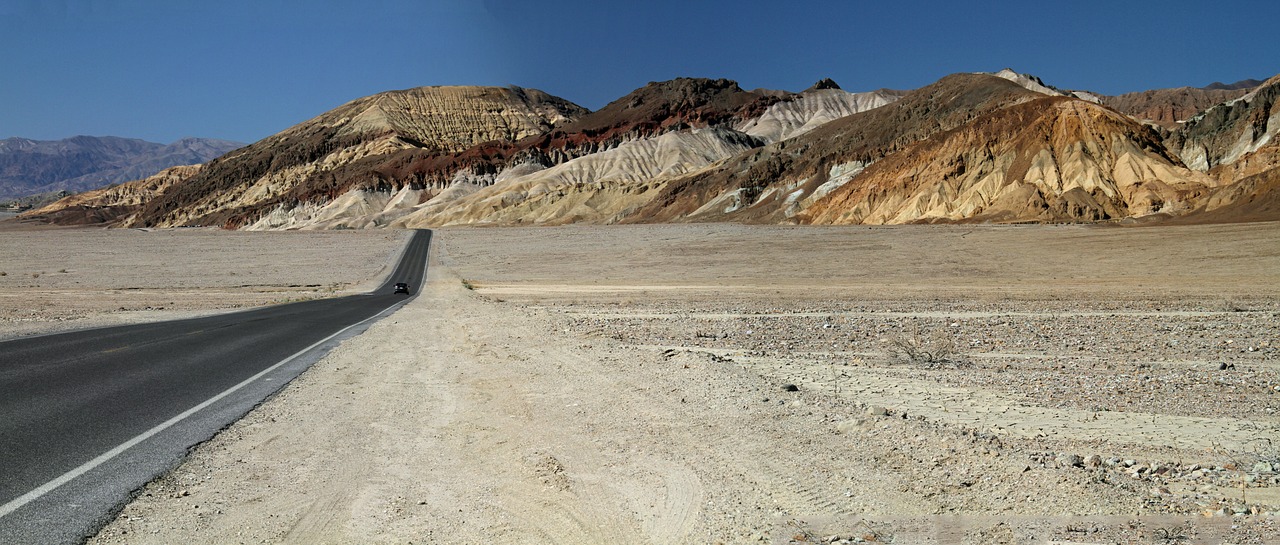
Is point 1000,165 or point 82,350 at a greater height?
point 1000,165

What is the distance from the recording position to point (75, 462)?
7.10 metres

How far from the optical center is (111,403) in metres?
9.76

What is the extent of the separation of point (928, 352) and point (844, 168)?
83.5 meters

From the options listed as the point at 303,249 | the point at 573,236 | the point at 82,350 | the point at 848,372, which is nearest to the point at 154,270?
the point at 303,249

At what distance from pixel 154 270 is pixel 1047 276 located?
56324mm

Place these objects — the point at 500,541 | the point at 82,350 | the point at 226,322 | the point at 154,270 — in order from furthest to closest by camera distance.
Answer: the point at 154,270, the point at 226,322, the point at 82,350, the point at 500,541

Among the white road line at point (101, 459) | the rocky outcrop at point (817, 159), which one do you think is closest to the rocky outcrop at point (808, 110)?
the rocky outcrop at point (817, 159)

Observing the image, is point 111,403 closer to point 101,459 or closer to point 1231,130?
point 101,459

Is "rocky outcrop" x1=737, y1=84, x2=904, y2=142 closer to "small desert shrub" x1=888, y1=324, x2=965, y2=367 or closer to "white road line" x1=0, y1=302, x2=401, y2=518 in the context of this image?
"small desert shrub" x1=888, y1=324, x2=965, y2=367

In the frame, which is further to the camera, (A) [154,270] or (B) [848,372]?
(A) [154,270]

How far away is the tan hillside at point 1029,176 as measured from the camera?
65.6m

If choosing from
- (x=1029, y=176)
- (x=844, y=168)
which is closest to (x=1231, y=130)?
(x=1029, y=176)

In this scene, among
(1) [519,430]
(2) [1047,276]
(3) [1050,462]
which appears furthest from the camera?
(2) [1047,276]

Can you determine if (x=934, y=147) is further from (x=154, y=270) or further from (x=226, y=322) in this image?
(x=226, y=322)
